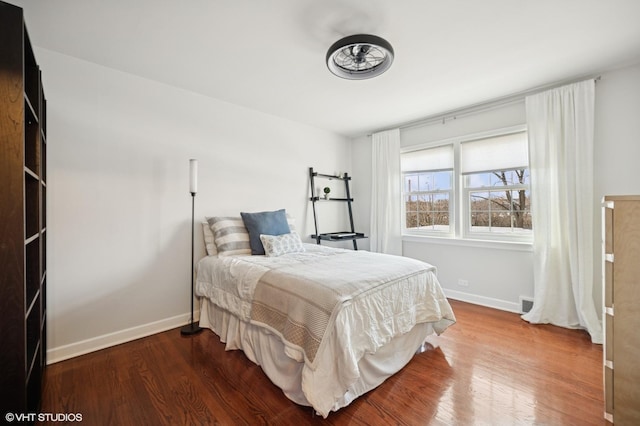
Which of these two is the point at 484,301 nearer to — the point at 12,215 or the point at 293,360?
the point at 293,360

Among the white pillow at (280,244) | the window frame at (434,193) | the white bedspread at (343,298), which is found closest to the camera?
the white bedspread at (343,298)

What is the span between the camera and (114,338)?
2.38 metres

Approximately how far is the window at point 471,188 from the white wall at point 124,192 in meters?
2.39

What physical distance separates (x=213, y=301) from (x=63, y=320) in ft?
3.68

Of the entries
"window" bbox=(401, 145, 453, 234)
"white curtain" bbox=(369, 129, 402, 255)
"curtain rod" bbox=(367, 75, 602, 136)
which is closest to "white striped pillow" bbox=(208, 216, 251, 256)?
"white curtain" bbox=(369, 129, 402, 255)

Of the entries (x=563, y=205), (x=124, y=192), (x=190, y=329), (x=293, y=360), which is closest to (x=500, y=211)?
(x=563, y=205)

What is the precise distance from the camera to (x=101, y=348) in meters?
2.30

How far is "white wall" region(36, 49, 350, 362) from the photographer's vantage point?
85.5 inches

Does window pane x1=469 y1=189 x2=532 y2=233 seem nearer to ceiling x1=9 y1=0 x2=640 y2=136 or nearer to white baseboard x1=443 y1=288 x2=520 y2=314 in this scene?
white baseboard x1=443 y1=288 x2=520 y2=314

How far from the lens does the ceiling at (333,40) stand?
1.71 metres

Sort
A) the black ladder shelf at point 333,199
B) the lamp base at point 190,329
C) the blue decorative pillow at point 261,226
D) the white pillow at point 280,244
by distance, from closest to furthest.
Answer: the lamp base at point 190,329
the white pillow at point 280,244
the blue decorative pillow at point 261,226
the black ladder shelf at point 333,199

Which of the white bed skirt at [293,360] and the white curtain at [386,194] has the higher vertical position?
the white curtain at [386,194]

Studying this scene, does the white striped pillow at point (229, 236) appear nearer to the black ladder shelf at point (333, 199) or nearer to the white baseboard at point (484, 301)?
the black ladder shelf at point (333, 199)

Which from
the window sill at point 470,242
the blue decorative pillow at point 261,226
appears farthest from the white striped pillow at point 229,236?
the window sill at point 470,242
